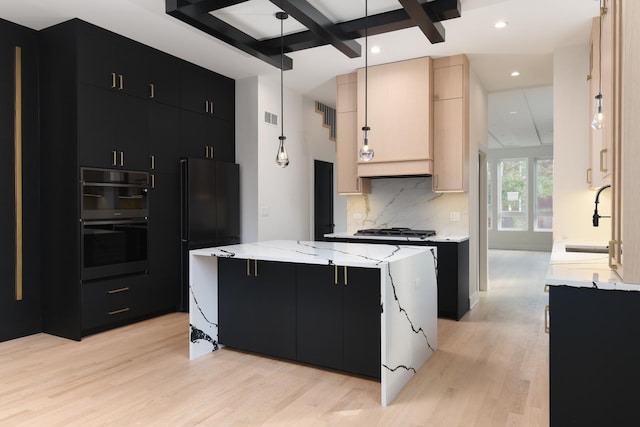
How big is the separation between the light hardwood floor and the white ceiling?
2.77 m

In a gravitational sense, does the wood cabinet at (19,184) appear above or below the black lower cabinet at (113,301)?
above

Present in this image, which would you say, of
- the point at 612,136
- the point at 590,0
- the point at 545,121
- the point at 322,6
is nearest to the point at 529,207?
the point at 545,121

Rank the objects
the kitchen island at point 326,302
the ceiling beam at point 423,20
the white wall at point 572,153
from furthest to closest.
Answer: the white wall at point 572,153 → the ceiling beam at point 423,20 → the kitchen island at point 326,302

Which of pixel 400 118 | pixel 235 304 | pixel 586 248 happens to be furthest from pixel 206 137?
pixel 586 248

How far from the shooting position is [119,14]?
3.73 metres

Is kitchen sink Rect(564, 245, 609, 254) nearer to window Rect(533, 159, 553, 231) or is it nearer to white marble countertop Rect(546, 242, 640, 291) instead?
white marble countertop Rect(546, 242, 640, 291)

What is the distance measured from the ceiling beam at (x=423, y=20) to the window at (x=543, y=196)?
8.90 metres

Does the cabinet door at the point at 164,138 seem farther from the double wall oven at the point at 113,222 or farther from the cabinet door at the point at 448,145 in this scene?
the cabinet door at the point at 448,145

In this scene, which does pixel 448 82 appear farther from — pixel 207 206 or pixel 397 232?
pixel 207 206

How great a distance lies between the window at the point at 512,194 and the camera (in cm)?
1167

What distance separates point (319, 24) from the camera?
3678mm

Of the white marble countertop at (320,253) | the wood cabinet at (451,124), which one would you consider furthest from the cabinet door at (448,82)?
the white marble countertop at (320,253)

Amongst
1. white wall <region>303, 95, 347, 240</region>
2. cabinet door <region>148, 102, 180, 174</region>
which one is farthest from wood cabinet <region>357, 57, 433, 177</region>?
cabinet door <region>148, 102, 180, 174</region>

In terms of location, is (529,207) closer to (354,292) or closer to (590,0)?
(590,0)
